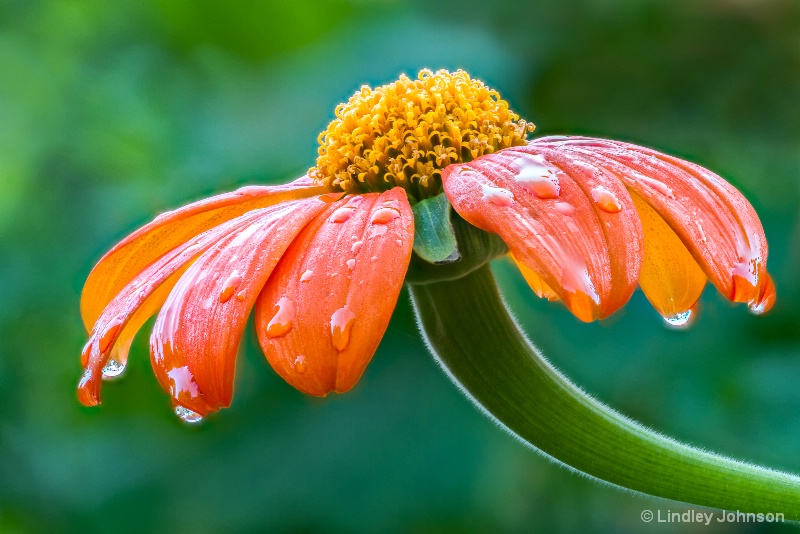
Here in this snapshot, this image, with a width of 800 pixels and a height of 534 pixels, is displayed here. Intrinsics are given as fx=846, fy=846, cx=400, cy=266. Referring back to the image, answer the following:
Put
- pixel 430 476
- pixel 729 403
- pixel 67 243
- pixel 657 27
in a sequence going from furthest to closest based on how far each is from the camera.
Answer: pixel 657 27, pixel 67 243, pixel 430 476, pixel 729 403

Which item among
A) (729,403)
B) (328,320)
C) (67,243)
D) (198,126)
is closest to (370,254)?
(328,320)

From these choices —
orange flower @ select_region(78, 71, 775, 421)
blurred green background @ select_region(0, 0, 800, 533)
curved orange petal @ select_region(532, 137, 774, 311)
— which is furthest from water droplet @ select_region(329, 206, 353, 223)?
blurred green background @ select_region(0, 0, 800, 533)

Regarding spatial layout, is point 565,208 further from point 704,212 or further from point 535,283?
point 535,283

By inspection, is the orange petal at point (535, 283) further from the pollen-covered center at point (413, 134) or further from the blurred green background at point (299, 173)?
the blurred green background at point (299, 173)

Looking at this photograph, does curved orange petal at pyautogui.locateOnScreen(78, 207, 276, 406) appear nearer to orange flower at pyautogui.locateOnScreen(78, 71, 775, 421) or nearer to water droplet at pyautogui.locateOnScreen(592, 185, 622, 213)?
orange flower at pyautogui.locateOnScreen(78, 71, 775, 421)

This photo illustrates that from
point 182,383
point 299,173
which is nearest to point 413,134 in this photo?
point 182,383

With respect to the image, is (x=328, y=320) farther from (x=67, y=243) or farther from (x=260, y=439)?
(x=67, y=243)
